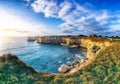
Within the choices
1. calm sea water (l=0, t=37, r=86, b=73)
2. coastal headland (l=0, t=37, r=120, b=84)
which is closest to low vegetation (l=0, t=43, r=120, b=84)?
coastal headland (l=0, t=37, r=120, b=84)

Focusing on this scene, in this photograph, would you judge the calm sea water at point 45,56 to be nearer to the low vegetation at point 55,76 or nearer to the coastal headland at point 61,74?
the coastal headland at point 61,74

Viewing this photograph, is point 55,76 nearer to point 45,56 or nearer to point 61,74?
point 61,74

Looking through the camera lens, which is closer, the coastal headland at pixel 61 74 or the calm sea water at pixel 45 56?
the coastal headland at pixel 61 74

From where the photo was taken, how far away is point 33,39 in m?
126

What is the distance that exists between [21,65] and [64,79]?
2.36 metres

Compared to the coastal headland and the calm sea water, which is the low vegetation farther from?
the calm sea water

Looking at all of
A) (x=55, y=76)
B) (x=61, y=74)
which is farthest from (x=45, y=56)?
(x=55, y=76)

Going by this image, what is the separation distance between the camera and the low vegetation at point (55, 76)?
12027 millimetres

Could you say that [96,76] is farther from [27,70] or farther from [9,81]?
[9,81]

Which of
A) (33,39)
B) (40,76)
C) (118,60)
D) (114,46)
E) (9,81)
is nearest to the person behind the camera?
(9,81)

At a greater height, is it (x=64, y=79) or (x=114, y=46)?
(x=114, y=46)

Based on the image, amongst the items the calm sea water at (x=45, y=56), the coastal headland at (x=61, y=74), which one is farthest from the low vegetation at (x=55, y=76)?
the calm sea water at (x=45, y=56)

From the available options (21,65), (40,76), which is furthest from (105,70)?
(21,65)

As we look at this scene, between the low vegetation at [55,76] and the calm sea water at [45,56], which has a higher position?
the low vegetation at [55,76]
